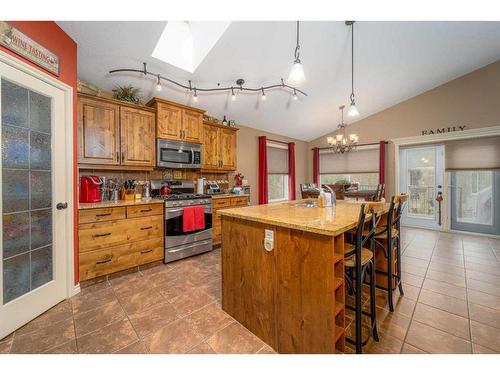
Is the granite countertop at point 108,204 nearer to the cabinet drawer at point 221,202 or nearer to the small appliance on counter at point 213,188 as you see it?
the cabinet drawer at point 221,202

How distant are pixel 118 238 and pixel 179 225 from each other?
2.52ft

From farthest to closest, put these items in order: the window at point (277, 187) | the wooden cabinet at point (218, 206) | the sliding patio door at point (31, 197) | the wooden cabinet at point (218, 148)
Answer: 1. the window at point (277, 187)
2. the wooden cabinet at point (218, 148)
3. the wooden cabinet at point (218, 206)
4. the sliding patio door at point (31, 197)

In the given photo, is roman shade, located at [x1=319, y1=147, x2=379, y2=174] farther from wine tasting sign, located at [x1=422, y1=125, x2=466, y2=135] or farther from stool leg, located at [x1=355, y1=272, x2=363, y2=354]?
stool leg, located at [x1=355, y1=272, x2=363, y2=354]

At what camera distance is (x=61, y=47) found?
6.77 feet

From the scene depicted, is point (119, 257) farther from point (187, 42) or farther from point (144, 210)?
point (187, 42)

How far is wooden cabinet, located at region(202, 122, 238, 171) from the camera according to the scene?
12.7 ft

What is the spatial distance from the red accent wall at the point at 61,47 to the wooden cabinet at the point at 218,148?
1.90 meters

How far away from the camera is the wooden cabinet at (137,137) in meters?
2.90

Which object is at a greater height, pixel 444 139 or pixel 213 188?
pixel 444 139

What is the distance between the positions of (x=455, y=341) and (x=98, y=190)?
384 cm

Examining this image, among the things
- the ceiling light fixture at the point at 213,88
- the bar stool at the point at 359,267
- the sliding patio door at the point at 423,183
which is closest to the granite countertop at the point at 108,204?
the ceiling light fixture at the point at 213,88

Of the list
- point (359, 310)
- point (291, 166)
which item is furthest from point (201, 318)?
point (291, 166)

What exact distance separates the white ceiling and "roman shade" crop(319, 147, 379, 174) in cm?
138

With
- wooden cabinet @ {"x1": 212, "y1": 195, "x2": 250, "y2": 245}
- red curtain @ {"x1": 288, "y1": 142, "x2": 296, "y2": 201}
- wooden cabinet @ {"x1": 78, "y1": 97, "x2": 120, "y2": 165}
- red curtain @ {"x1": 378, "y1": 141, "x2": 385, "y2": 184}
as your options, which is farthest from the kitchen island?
red curtain @ {"x1": 378, "y1": 141, "x2": 385, "y2": 184}
